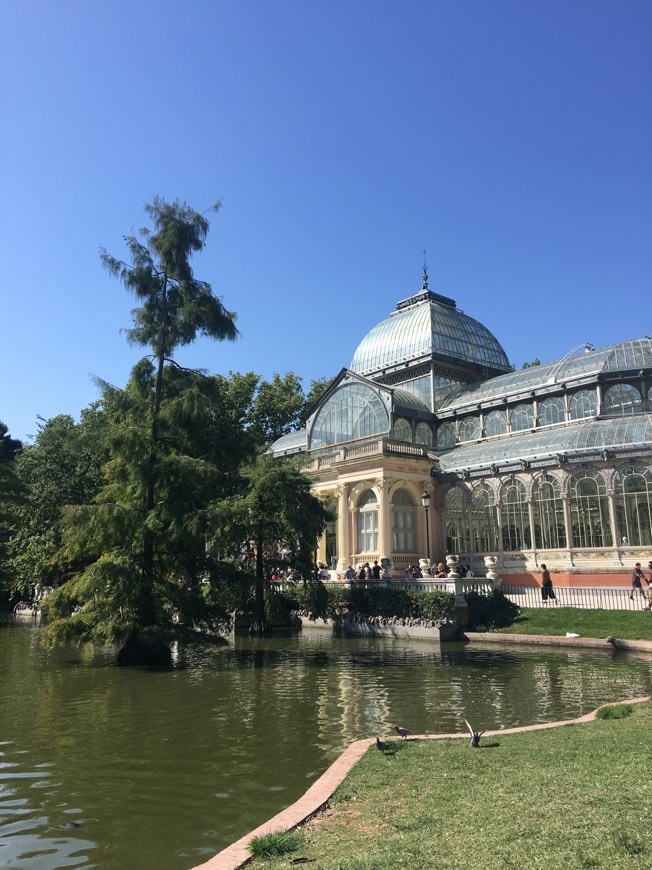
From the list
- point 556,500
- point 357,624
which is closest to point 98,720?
point 357,624

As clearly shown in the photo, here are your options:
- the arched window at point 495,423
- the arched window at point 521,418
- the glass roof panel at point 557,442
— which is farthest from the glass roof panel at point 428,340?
the glass roof panel at point 557,442

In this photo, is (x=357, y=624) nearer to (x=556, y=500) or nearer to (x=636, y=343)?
(x=556, y=500)

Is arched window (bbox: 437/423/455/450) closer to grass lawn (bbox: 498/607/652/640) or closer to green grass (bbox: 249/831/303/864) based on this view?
grass lawn (bbox: 498/607/652/640)

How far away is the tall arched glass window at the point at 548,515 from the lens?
32750 millimetres

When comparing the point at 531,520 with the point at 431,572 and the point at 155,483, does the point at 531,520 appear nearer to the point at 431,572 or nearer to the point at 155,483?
the point at 431,572

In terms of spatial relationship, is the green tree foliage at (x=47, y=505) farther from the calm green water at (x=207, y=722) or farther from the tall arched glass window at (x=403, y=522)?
the tall arched glass window at (x=403, y=522)

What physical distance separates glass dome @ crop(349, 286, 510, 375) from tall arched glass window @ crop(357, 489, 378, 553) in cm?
1181

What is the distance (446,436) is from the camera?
4456 centimetres

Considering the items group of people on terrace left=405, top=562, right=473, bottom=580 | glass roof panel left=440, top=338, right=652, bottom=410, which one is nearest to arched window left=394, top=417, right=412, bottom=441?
glass roof panel left=440, top=338, right=652, bottom=410

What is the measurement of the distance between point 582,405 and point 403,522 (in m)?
12.1

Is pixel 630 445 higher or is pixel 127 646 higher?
pixel 630 445

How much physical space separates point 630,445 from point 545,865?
2908 centimetres

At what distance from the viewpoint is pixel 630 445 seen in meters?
30.7

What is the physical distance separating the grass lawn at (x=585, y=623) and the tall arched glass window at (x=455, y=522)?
12.6m
